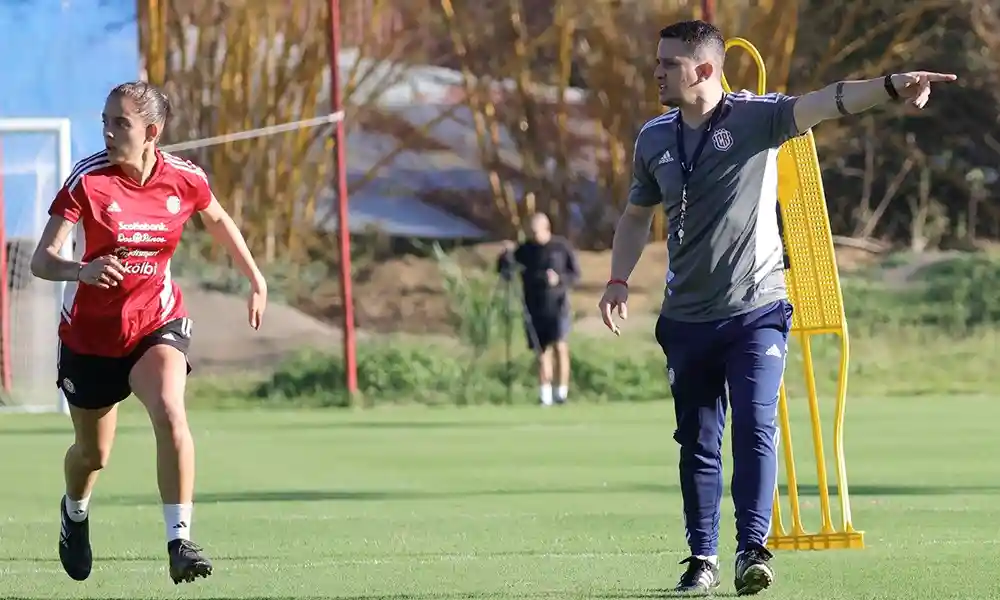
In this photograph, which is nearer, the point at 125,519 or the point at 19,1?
the point at 125,519

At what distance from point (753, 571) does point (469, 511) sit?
4447mm

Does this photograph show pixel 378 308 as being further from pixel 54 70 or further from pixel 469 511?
pixel 469 511

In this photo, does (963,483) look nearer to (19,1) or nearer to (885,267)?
(19,1)

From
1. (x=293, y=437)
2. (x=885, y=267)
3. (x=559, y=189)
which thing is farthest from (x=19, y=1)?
(x=885, y=267)

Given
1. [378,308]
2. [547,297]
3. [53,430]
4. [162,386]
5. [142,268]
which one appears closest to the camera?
[162,386]

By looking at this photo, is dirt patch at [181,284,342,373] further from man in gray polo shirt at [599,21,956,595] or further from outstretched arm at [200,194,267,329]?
man in gray polo shirt at [599,21,956,595]

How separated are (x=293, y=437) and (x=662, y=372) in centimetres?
737

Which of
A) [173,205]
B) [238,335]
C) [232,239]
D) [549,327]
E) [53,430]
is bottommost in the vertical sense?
[53,430]

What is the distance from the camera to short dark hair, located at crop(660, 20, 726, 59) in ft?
26.1

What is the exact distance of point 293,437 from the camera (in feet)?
61.4

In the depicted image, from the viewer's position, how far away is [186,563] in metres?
8.02

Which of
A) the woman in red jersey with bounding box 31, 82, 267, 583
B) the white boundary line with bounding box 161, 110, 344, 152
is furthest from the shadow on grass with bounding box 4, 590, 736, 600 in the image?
the white boundary line with bounding box 161, 110, 344, 152

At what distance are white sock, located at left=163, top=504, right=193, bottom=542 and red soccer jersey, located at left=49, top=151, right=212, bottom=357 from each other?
601 mm

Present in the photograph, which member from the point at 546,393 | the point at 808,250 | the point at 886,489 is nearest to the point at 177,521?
the point at 808,250
